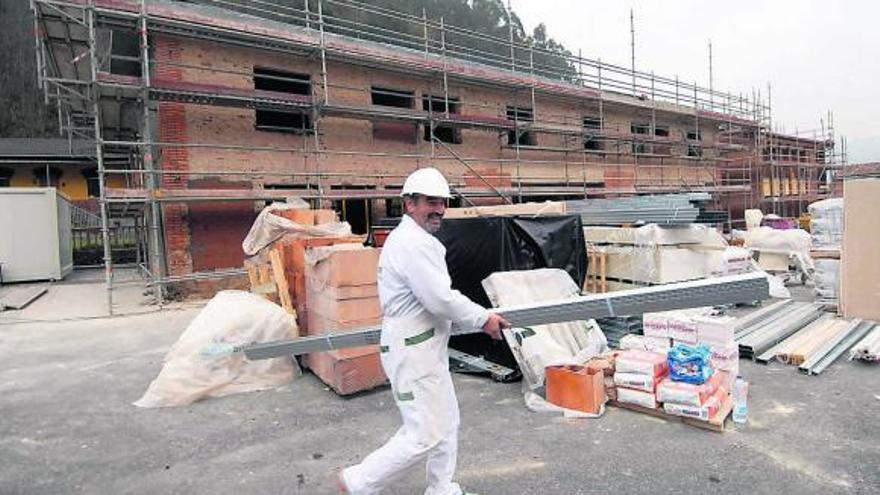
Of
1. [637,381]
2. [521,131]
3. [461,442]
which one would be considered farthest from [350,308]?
[521,131]

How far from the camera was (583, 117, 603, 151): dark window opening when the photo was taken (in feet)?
58.7

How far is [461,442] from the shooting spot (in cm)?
404

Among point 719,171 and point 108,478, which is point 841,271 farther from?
point 719,171

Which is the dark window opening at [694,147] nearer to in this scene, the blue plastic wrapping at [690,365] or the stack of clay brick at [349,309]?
the blue plastic wrapping at [690,365]

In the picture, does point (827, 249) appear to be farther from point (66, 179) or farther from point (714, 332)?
point (66, 179)

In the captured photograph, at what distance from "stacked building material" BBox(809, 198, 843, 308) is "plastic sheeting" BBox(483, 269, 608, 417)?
17.2 feet

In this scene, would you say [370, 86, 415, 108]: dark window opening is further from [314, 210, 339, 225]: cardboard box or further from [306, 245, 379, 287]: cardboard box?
[306, 245, 379, 287]: cardboard box

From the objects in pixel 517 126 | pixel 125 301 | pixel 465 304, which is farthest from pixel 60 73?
pixel 465 304

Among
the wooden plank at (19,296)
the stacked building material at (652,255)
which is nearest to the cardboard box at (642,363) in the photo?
the stacked building material at (652,255)

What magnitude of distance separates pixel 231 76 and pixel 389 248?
1019 centimetres

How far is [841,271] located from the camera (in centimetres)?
778

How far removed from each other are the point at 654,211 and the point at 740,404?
16.6ft

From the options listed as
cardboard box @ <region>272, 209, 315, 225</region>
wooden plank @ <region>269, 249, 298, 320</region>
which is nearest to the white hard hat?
wooden plank @ <region>269, 249, 298, 320</region>

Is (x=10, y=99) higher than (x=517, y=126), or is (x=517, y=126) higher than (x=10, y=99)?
(x=10, y=99)
